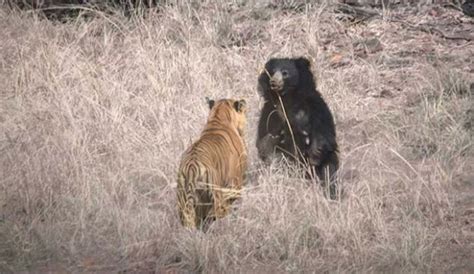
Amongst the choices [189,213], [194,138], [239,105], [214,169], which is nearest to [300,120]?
[239,105]

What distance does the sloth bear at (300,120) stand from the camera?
7.39 metres

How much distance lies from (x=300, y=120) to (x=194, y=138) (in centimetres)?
104

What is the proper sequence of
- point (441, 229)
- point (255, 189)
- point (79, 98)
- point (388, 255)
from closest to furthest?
point (388, 255)
point (441, 229)
point (255, 189)
point (79, 98)

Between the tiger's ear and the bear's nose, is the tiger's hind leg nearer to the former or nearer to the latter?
the tiger's ear

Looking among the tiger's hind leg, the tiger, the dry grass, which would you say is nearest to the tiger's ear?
the tiger

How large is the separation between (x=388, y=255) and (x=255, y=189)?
1.28 metres

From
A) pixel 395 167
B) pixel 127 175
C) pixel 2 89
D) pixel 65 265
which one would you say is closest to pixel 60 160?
pixel 127 175

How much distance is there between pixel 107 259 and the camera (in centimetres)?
655

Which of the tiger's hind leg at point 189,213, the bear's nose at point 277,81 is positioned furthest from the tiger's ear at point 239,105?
the tiger's hind leg at point 189,213

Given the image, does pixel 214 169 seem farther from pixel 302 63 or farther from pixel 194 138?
pixel 194 138

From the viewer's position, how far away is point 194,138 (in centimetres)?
802

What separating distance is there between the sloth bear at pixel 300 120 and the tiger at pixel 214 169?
53cm

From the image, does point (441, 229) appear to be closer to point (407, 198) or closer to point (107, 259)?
point (407, 198)

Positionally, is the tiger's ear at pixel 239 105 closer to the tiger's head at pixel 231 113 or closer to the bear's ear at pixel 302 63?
the tiger's head at pixel 231 113
